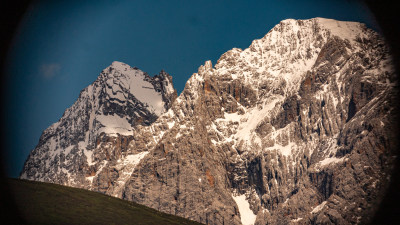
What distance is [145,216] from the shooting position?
398 feet

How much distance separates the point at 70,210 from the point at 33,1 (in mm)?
47005

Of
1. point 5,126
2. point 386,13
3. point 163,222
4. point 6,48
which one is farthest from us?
point 163,222

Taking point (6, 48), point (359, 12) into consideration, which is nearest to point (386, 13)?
point (359, 12)

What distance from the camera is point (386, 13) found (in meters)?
72.8

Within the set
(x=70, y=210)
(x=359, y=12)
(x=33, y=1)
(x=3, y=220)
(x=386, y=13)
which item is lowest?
(x=3, y=220)

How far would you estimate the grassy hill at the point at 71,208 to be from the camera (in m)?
99.3

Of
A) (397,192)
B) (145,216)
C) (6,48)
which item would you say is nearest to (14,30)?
(6,48)

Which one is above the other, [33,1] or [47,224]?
[33,1]

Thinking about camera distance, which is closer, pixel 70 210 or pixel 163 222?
pixel 70 210

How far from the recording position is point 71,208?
108625 millimetres

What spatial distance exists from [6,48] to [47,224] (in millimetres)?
31922

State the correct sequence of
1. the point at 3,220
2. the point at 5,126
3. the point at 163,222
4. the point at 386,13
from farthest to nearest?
the point at 163,222, the point at 5,126, the point at 3,220, the point at 386,13

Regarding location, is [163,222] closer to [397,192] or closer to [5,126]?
[5,126]

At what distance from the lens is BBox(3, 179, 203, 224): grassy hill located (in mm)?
99312
